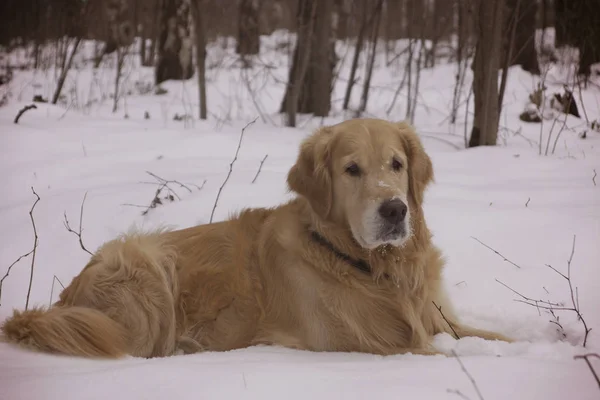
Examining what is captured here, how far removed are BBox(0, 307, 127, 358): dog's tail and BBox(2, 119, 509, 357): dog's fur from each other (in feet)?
0.04

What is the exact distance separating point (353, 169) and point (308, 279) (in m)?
0.65

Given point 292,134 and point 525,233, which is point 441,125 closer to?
point 292,134

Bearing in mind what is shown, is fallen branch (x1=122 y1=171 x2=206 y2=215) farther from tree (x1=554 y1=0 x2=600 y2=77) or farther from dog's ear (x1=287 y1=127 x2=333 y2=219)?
tree (x1=554 y1=0 x2=600 y2=77)

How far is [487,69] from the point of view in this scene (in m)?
6.14

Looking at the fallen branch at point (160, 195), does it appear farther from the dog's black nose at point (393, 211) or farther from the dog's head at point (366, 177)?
the dog's black nose at point (393, 211)

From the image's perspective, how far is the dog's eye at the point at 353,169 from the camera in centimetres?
289

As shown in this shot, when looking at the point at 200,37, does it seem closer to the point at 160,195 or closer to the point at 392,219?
the point at 160,195

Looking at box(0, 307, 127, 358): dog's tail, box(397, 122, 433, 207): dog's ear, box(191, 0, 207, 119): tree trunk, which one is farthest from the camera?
box(191, 0, 207, 119): tree trunk

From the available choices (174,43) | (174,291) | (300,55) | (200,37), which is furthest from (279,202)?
(174,43)

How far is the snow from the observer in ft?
6.33

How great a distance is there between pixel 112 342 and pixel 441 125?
7.38 metres

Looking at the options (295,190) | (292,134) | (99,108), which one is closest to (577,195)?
(295,190)

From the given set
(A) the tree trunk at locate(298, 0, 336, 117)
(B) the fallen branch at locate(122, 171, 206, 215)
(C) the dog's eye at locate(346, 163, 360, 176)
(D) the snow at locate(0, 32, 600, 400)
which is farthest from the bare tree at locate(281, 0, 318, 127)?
(C) the dog's eye at locate(346, 163, 360, 176)

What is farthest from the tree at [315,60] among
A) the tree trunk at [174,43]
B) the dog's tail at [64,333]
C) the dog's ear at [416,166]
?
the dog's tail at [64,333]
